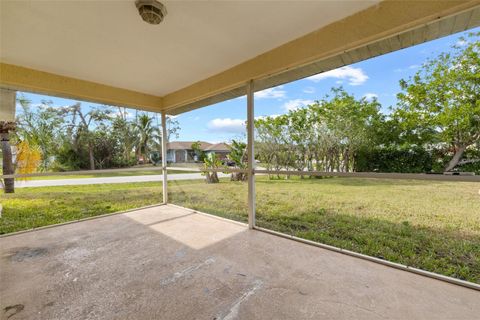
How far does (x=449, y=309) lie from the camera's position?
1518 mm

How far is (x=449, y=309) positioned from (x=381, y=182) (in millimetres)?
1715

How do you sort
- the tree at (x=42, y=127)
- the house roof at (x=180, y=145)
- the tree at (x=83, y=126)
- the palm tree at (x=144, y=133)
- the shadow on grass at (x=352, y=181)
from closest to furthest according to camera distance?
the shadow on grass at (x=352, y=181) < the tree at (x=42, y=127) < the tree at (x=83, y=126) < the house roof at (x=180, y=145) < the palm tree at (x=144, y=133)

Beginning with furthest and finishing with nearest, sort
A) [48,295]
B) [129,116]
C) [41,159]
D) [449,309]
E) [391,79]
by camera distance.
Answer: [129,116] → [41,159] → [391,79] → [48,295] → [449,309]

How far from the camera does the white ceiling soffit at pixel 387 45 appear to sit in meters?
1.73

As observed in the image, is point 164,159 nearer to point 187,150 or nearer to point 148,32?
point 187,150

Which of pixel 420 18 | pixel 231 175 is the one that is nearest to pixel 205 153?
pixel 231 175

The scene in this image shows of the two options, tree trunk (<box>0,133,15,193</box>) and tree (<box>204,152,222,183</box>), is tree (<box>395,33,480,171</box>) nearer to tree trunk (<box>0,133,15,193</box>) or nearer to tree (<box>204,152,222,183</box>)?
tree (<box>204,152,222,183</box>)

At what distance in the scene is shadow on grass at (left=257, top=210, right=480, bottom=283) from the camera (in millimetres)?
2203

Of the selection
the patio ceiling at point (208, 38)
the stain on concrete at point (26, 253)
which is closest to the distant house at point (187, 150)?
the patio ceiling at point (208, 38)

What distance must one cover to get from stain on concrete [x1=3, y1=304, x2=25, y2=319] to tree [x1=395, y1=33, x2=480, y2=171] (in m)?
3.97

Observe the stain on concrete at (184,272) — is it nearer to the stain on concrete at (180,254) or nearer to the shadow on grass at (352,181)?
the stain on concrete at (180,254)

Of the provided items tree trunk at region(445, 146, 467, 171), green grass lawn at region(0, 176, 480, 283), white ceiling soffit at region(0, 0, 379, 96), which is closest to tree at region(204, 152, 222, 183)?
green grass lawn at region(0, 176, 480, 283)

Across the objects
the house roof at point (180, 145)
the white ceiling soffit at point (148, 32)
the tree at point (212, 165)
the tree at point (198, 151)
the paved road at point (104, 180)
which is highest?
the white ceiling soffit at point (148, 32)

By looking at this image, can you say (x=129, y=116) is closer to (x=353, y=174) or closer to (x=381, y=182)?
(x=353, y=174)
